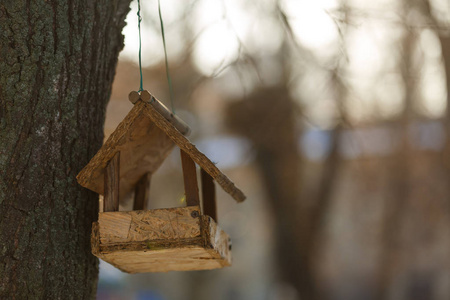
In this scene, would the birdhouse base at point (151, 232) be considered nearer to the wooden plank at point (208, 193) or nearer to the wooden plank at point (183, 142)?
the wooden plank at point (183, 142)

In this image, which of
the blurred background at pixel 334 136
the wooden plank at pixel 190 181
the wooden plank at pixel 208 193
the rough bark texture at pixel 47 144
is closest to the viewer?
the rough bark texture at pixel 47 144

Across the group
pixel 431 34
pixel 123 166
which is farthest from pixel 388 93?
pixel 123 166

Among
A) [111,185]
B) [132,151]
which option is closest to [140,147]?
[132,151]

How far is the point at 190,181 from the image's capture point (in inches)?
71.4

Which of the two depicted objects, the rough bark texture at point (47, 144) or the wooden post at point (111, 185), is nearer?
the rough bark texture at point (47, 144)

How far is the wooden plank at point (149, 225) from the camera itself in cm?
169

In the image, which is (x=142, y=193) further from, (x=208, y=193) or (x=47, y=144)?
(x=47, y=144)

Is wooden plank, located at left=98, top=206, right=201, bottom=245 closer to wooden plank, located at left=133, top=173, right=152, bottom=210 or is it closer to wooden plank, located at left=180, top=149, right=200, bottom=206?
wooden plank, located at left=180, top=149, right=200, bottom=206

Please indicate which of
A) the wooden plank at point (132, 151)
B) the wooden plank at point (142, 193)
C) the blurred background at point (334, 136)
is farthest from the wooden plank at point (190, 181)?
the blurred background at point (334, 136)

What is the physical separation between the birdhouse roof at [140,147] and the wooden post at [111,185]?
0.07ft

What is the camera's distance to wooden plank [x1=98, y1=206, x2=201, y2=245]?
5.54 ft

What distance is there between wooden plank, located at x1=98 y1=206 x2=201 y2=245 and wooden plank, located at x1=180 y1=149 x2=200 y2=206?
0.23ft

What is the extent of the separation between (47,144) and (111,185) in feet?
0.81

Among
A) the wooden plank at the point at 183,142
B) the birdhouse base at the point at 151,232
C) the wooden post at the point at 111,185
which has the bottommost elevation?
the birdhouse base at the point at 151,232
